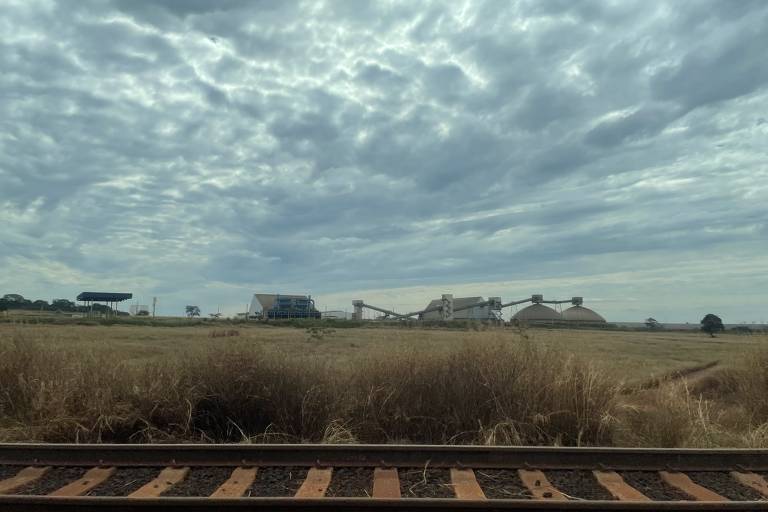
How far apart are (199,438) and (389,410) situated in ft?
9.81

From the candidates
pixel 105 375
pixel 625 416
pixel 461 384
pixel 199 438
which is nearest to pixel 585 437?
pixel 625 416

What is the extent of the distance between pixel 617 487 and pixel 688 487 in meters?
0.82

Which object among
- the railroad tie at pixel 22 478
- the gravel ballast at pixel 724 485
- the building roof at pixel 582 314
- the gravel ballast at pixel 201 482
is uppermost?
the building roof at pixel 582 314

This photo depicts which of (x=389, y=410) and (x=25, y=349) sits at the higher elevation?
(x=25, y=349)

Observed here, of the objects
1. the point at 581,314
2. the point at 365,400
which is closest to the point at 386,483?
the point at 365,400

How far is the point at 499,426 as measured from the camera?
7.96 m

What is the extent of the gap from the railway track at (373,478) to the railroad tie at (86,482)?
14 millimetres

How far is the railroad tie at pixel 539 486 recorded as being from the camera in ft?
17.6

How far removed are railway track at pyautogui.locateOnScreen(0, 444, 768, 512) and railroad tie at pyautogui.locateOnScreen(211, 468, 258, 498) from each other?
12 mm

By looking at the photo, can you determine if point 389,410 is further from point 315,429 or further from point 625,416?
point 625,416

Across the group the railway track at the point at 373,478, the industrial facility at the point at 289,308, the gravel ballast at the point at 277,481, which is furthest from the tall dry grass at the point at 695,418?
the industrial facility at the point at 289,308

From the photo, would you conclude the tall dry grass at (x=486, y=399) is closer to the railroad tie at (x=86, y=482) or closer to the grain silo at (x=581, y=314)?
the railroad tie at (x=86, y=482)

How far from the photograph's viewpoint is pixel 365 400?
A: 874 centimetres

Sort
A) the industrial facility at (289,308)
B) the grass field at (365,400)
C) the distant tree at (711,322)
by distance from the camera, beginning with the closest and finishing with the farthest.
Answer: the grass field at (365,400)
the distant tree at (711,322)
the industrial facility at (289,308)
